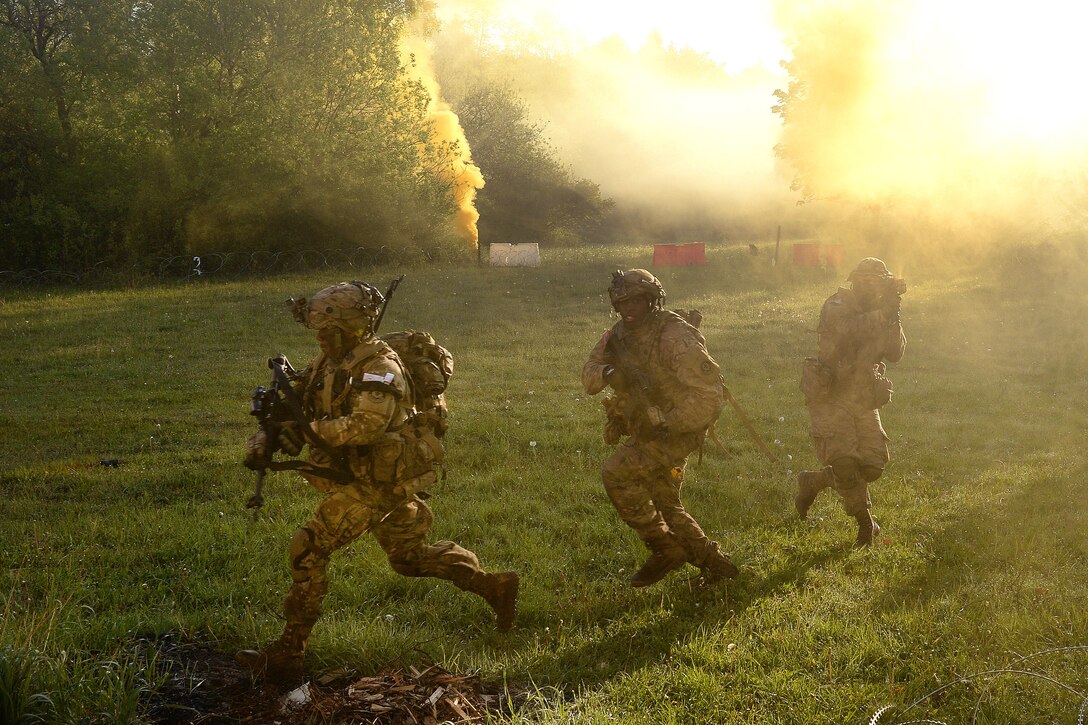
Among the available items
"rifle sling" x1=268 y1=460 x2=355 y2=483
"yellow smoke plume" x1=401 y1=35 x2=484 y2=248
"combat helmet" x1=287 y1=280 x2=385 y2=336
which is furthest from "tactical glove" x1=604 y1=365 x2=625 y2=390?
"yellow smoke plume" x1=401 y1=35 x2=484 y2=248

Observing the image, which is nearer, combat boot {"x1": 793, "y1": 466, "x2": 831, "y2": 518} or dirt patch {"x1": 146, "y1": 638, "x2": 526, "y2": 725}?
dirt patch {"x1": 146, "y1": 638, "x2": 526, "y2": 725}

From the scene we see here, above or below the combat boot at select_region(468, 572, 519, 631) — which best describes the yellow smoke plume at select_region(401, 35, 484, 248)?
above

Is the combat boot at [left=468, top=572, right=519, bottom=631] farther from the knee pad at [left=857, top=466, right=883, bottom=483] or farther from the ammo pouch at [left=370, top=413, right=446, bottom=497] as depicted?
the knee pad at [left=857, top=466, right=883, bottom=483]

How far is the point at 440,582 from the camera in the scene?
7.09 meters

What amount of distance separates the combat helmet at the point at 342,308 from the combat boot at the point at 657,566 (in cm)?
264

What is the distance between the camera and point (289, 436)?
5.30m

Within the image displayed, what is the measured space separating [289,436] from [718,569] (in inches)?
129

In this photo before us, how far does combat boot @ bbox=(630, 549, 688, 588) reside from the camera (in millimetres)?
6770

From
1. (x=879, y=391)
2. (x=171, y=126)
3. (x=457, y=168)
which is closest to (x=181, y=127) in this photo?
(x=171, y=126)

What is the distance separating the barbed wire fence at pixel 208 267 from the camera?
27.2 m

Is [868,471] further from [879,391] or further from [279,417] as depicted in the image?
[279,417]

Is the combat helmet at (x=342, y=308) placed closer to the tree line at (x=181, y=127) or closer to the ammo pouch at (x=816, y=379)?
the ammo pouch at (x=816, y=379)

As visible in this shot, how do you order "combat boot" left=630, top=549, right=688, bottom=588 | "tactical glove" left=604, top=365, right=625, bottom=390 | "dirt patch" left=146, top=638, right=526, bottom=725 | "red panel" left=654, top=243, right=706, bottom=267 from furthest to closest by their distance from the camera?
"red panel" left=654, top=243, right=706, bottom=267
"combat boot" left=630, top=549, right=688, bottom=588
"tactical glove" left=604, top=365, right=625, bottom=390
"dirt patch" left=146, top=638, right=526, bottom=725

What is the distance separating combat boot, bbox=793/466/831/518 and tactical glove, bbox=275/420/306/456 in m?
4.65
